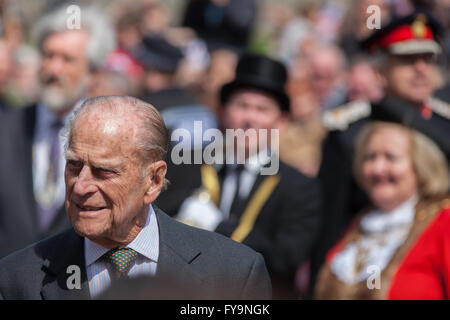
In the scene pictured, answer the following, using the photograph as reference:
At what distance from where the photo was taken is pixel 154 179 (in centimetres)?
294

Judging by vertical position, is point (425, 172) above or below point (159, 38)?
below

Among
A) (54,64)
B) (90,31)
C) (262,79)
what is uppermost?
(90,31)

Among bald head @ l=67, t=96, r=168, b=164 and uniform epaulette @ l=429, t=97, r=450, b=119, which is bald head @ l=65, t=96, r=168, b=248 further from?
uniform epaulette @ l=429, t=97, r=450, b=119

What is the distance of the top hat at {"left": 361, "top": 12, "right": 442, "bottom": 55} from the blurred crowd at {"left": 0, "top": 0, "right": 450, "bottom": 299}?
166mm

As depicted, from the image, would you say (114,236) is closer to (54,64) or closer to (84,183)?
(84,183)

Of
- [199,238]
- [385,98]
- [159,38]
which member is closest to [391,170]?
[385,98]

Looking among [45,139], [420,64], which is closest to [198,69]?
[420,64]

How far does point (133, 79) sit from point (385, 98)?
8.13ft

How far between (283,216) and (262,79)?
3.15 feet

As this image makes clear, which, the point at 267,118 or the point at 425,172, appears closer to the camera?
the point at 425,172

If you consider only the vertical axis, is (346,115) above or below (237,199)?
above
